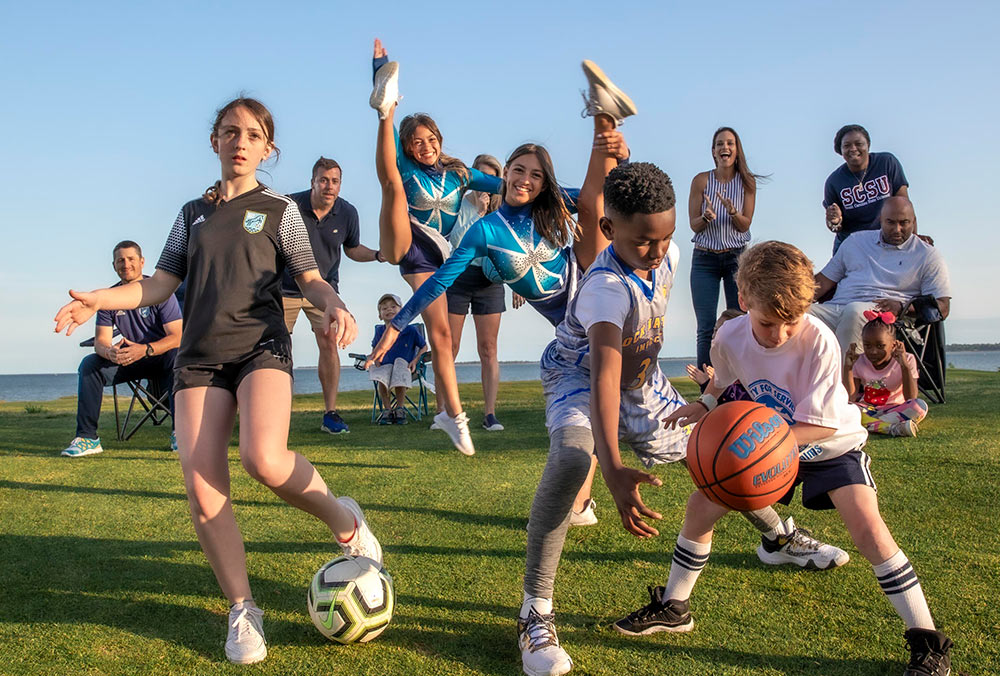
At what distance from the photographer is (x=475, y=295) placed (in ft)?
25.3

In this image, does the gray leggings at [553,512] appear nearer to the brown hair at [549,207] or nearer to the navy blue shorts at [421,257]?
the brown hair at [549,207]

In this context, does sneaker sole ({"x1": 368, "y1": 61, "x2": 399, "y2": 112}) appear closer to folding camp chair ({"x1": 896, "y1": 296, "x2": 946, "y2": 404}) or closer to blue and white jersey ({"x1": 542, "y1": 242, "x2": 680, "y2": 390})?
blue and white jersey ({"x1": 542, "y1": 242, "x2": 680, "y2": 390})

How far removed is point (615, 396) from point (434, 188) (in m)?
3.61

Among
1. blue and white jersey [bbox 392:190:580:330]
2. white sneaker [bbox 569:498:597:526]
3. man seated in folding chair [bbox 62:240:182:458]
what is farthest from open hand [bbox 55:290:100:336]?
man seated in folding chair [bbox 62:240:182:458]

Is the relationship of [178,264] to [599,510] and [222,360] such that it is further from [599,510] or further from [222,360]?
[599,510]

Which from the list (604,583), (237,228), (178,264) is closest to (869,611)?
(604,583)

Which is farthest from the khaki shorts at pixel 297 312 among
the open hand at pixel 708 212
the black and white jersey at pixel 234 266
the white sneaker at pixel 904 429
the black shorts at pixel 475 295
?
the white sneaker at pixel 904 429

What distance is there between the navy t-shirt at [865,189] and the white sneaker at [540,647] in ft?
23.5

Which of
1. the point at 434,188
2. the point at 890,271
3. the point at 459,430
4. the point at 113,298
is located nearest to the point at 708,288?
the point at 890,271

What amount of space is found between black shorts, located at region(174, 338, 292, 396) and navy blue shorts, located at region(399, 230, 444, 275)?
3427mm

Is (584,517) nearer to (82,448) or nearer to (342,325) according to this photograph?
(342,325)

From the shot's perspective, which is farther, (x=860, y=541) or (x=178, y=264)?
(x=178, y=264)

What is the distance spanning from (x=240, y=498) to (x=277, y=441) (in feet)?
8.12

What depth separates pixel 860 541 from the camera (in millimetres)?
2854
